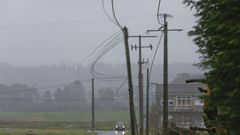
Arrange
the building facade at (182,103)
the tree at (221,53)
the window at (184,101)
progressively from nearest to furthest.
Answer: the tree at (221,53)
the building facade at (182,103)
the window at (184,101)

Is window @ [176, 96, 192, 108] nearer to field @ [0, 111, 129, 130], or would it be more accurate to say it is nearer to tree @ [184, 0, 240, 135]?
field @ [0, 111, 129, 130]

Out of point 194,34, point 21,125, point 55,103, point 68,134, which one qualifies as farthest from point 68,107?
Answer: point 194,34

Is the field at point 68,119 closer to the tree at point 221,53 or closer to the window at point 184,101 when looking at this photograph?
the window at point 184,101

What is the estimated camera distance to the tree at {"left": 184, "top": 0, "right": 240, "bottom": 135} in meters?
13.2

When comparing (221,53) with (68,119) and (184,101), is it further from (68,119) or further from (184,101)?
(68,119)

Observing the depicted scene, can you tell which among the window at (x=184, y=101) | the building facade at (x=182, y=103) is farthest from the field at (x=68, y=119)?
the window at (x=184, y=101)

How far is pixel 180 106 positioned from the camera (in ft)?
354

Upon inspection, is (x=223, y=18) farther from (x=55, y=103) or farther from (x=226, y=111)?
(x=55, y=103)

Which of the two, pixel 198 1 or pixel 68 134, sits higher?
pixel 198 1

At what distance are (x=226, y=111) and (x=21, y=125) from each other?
10003cm

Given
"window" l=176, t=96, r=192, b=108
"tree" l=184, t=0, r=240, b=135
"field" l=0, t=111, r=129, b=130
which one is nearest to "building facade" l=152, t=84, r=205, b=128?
"window" l=176, t=96, r=192, b=108

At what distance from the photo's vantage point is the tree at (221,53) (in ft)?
43.2

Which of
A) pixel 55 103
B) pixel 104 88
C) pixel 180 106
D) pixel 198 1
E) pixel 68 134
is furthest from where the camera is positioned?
pixel 55 103

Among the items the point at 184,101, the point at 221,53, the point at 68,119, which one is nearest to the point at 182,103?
the point at 184,101
